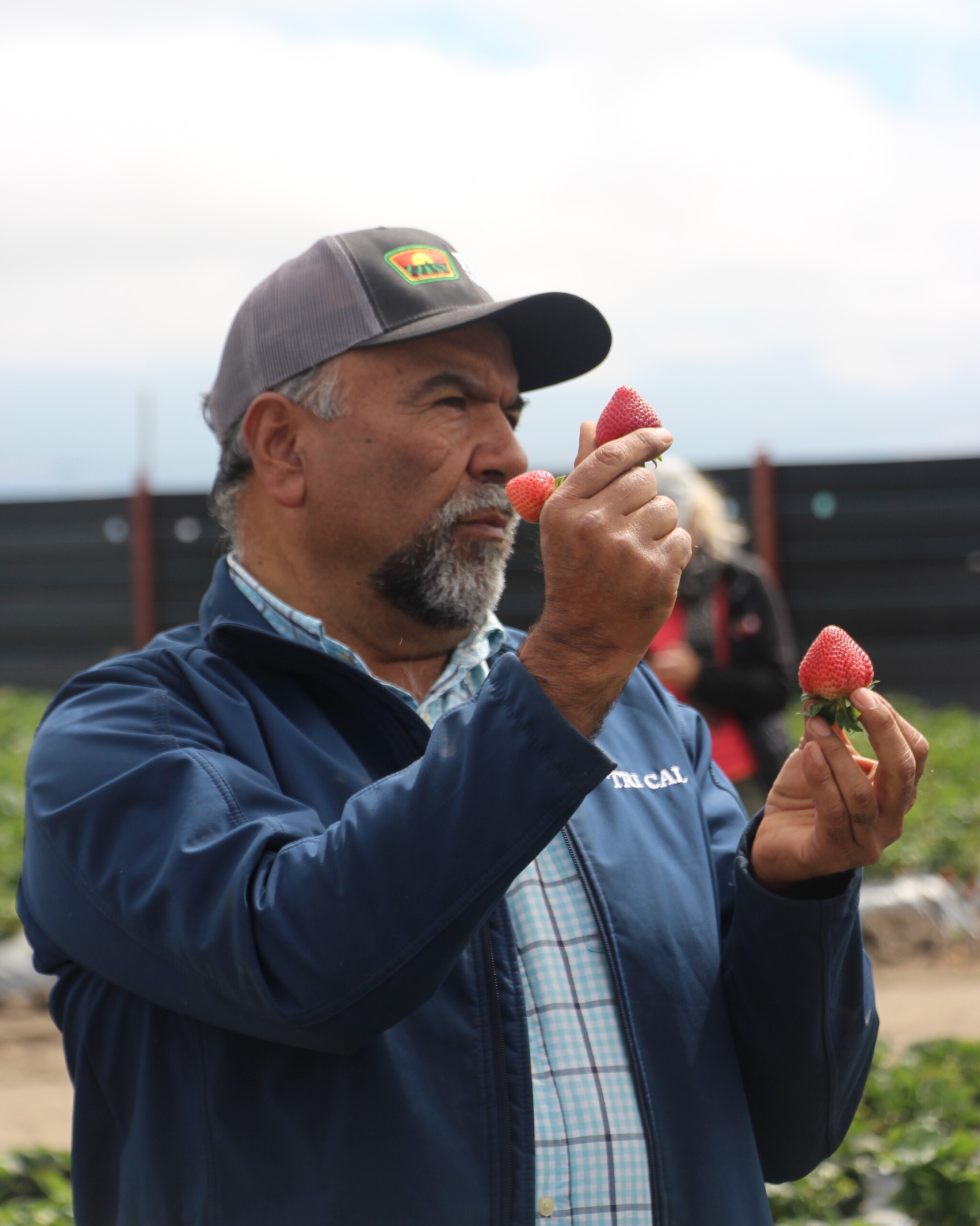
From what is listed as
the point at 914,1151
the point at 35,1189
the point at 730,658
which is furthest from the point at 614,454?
the point at 730,658

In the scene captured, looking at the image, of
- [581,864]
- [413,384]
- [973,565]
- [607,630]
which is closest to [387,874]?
[607,630]

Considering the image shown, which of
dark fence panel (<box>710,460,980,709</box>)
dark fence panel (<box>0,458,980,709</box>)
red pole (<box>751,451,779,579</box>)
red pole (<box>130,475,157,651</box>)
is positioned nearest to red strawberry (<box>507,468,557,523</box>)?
dark fence panel (<box>0,458,980,709</box>)

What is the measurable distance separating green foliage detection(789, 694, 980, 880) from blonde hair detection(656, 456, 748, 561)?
4.26ft

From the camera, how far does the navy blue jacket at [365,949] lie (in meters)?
1.40

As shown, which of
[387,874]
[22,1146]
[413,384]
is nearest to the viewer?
[387,874]

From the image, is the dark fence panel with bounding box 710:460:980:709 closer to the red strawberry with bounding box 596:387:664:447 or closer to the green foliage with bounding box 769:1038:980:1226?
the green foliage with bounding box 769:1038:980:1226

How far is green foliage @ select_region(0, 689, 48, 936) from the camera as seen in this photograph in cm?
648

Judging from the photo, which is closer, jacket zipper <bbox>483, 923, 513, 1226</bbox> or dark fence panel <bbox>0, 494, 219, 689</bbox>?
jacket zipper <bbox>483, 923, 513, 1226</bbox>

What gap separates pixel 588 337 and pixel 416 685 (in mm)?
625

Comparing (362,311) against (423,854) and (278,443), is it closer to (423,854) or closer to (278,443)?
(278,443)

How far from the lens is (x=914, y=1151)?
11.7 ft

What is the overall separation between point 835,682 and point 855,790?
0.14m

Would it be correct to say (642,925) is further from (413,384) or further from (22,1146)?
(22,1146)

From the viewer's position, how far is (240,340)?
2.11 metres
